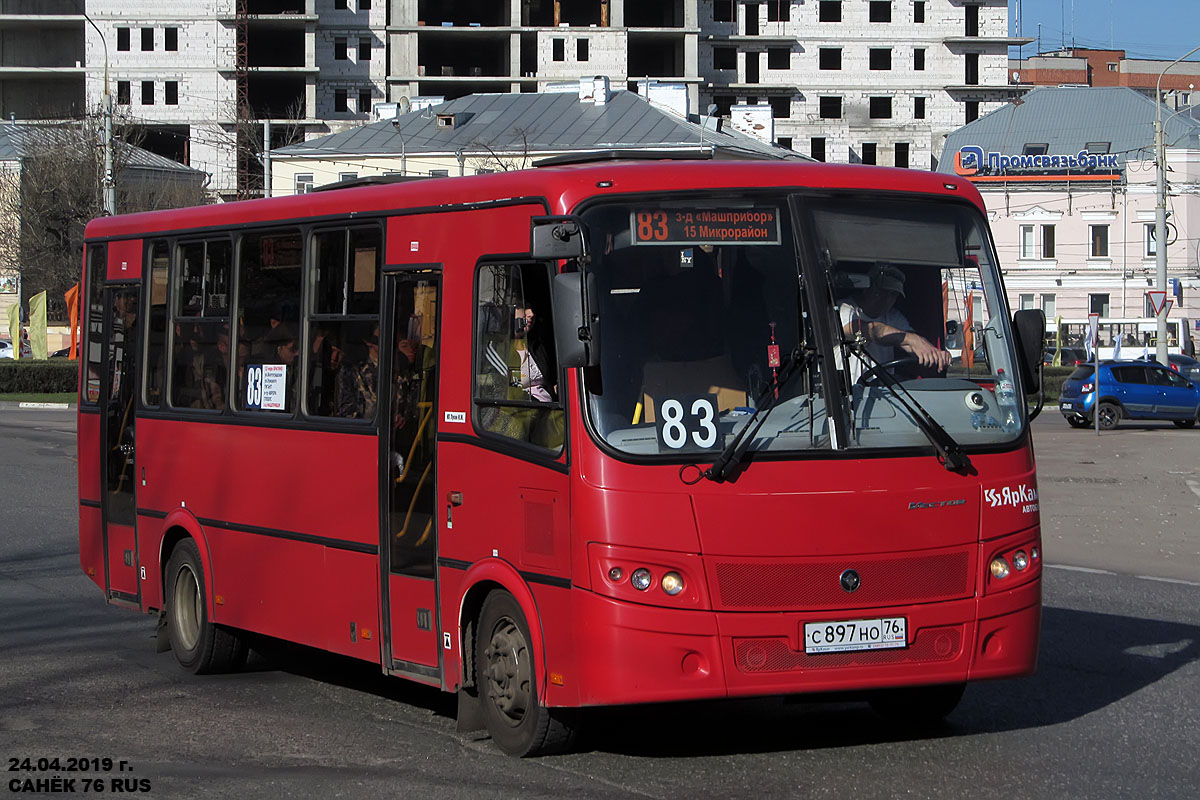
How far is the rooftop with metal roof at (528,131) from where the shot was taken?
2753 inches

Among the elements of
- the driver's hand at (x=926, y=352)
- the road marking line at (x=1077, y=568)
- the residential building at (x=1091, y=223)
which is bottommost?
the road marking line at (x=1077, y=568)

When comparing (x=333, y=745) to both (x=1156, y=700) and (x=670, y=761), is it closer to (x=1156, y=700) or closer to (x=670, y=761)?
(x=670, y=761)

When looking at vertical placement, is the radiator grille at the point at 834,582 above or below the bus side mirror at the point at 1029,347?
below

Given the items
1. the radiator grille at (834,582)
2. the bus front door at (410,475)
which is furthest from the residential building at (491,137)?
the radiator grille at (834,582)

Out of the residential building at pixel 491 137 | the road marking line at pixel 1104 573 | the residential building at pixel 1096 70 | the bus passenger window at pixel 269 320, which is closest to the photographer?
the bus passenger window at pixel 269 320

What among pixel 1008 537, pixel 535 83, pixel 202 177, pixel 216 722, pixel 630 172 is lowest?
pixel 216 722

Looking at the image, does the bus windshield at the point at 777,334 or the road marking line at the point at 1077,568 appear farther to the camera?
the road marking line at the point at 1077,568

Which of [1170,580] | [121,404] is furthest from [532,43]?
[121,404]

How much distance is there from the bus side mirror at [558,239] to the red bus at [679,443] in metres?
0.01

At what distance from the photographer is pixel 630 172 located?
7.49m

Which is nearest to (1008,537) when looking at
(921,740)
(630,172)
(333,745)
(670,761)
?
(921,740)

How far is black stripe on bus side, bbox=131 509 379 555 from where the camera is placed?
28.9ft

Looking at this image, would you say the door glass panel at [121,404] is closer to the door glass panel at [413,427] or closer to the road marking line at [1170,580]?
the door glass panel at [413,427]

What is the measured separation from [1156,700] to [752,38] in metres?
107
